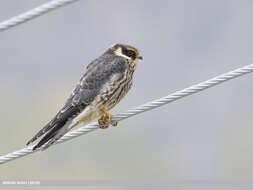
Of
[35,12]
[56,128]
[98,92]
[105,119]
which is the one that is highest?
[35,12]

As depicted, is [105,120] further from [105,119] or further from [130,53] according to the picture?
[130,53]

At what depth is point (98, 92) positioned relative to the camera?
6.66 meters

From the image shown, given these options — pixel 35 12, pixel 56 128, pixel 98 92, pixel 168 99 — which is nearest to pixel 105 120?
pixel 98 92

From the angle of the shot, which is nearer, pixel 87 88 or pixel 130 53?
pixel 87 88

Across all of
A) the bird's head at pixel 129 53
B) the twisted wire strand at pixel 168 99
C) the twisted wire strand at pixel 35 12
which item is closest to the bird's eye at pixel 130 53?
the bird's head at pixel 129 53

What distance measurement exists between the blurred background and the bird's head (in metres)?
8.70

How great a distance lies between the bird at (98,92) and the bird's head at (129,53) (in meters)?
0.02

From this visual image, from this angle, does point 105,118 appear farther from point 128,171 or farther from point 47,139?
point 128,171

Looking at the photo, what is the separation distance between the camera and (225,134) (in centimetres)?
2455

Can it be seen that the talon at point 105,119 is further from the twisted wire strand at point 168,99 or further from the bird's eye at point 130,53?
the bird's eye at point 130,53

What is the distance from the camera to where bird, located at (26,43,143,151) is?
6.43 metres

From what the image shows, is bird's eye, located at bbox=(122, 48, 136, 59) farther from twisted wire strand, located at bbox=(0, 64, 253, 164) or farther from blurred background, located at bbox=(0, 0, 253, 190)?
blurred background, located at bbox=(0, 0, 253, 190)

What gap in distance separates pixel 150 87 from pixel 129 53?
16969 mm

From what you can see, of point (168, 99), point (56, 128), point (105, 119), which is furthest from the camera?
point (105, 119)
